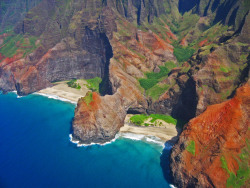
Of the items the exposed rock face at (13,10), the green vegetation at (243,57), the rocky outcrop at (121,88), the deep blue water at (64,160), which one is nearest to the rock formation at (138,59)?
the green vegetation at (243,57)

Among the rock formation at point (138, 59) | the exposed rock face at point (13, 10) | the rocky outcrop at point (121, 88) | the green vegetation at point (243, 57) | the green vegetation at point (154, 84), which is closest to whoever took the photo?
the rock formation at point (138, 59)

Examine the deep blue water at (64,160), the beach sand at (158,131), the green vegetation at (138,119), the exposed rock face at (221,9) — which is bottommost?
the deep blue water at (64,160)

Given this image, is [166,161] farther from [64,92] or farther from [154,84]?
[64,92]

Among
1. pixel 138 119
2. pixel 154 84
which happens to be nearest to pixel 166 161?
pixel 138 119

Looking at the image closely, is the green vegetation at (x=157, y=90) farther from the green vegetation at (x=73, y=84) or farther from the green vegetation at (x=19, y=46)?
the green vegetation at (x=19, y=46)

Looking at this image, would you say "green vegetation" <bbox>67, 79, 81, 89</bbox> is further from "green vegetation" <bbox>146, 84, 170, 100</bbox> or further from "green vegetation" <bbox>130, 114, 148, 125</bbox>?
"green vegetation" <bbox>130, 114, 148, 125</bbox>

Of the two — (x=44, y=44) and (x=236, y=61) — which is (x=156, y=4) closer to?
(x=44, y=44)

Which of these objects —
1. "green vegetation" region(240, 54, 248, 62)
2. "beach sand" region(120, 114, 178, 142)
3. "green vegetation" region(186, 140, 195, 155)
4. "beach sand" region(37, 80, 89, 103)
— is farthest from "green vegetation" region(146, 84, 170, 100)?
"beach sand" region(37, 80, 89, 103)
